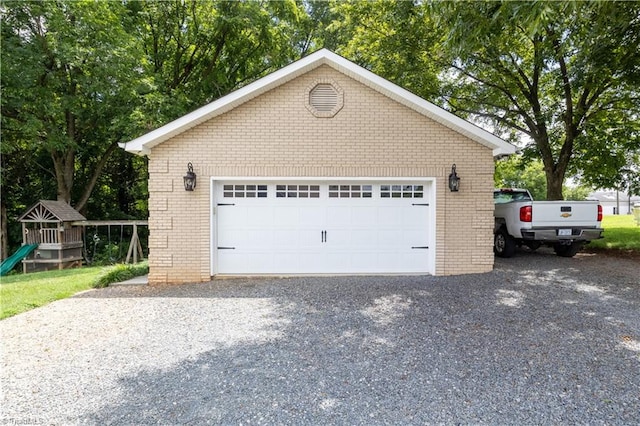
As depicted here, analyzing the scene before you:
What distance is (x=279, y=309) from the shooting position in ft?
18.0

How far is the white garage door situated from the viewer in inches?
300

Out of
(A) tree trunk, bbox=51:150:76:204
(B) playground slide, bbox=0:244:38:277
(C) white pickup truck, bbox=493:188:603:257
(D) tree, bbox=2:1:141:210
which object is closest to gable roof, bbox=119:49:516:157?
(C) white pickup truck, bbox=493:188:603:257

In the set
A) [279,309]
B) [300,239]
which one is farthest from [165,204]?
[279,309]

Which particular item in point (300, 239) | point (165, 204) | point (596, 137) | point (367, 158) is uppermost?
point (596, 137)

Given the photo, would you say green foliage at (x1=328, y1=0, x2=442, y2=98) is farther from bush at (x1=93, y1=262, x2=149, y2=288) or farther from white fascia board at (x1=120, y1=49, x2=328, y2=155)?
bush at (x1=93, y1=262, x2=149, y2=288)

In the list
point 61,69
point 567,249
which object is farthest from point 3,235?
point 567,249

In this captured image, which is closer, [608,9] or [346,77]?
[608,9]

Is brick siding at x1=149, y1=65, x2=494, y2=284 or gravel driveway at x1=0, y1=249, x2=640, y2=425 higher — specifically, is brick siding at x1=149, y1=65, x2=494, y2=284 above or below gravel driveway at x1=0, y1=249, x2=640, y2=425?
above

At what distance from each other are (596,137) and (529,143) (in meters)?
2.05

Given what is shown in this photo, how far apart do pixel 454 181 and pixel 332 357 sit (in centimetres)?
506

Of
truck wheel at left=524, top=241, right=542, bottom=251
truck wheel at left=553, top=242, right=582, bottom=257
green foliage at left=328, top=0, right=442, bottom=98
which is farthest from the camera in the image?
truck wheel at left=524, top=241, right=542, bottom=251

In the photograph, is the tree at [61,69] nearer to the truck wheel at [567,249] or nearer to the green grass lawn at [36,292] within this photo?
the green grass lawn at [36,292]

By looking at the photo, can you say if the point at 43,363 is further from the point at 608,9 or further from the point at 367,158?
the point at 608,9

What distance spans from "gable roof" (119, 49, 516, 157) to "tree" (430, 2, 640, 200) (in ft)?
8.64
